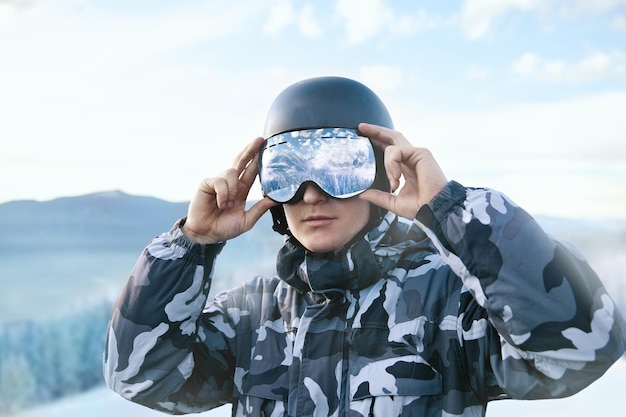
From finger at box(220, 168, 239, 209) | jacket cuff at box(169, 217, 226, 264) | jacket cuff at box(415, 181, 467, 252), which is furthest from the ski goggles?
jacket cuff at box(415, 181, 467, 252)

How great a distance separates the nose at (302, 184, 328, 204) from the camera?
2.26 meters

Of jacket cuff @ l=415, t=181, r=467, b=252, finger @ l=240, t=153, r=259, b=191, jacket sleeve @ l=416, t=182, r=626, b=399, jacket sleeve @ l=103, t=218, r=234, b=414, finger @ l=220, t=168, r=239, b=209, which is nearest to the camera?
jacket sleeve @ l=416, t=182, r=626, b=399

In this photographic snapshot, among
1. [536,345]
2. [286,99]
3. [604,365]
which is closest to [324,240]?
[286,99]

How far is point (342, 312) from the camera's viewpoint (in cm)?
217

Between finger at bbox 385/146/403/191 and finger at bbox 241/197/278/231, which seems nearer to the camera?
finger at bbox 385/146/403/191

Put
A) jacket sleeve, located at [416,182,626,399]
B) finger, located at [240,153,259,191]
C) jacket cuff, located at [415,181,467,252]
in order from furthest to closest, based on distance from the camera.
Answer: finger, located at [240,153,259,191], jacket cuff, located at [415,181,467,252], jacket sleeve, located at [416,182,626,399]

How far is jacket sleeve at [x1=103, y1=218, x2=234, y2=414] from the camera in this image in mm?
2176

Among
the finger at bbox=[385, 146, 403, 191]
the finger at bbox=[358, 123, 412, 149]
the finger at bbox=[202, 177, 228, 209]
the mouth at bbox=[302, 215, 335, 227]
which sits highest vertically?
the finger at bbox=[358, 123, 412, 149]

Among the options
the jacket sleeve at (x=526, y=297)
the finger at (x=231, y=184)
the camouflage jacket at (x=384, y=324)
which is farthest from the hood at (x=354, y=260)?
the jacket sleeve at (x=526, y=297)

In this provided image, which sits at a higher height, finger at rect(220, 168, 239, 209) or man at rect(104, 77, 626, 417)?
finger at rect(220, 168, 239, 209)

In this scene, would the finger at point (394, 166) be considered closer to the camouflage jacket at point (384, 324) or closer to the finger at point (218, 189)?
the camouflage jacket at point (384, 324)

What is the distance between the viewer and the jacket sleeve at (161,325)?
2.18 meters

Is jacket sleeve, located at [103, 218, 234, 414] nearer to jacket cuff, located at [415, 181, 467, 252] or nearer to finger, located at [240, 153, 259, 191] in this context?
finger, located at [240, 153, 259, 191]

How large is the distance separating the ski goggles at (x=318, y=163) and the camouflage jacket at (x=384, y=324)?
0.19 m
